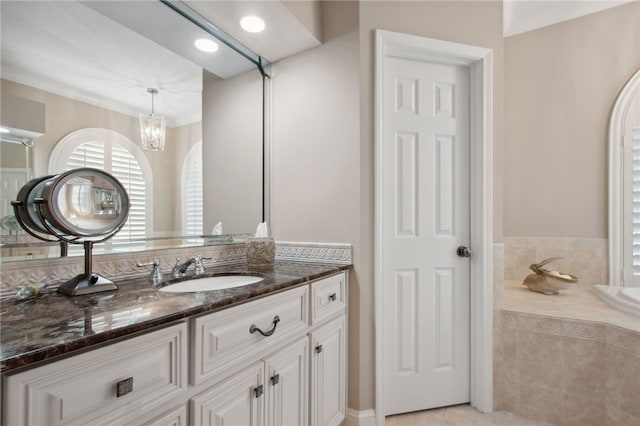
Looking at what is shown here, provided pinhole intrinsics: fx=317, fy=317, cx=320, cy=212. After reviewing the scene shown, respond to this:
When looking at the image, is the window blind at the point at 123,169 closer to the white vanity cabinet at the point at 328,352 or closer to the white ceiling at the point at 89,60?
the white ceiling at the point at 89,60

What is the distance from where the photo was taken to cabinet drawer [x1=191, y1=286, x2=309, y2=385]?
0.90 metres

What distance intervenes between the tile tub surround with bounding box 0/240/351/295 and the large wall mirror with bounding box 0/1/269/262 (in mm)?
46

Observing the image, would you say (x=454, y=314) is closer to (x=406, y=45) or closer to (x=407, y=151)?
(x=407, y=151)

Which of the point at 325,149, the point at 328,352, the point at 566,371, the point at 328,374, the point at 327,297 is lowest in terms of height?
the point at 566,371

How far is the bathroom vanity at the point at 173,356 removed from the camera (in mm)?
606

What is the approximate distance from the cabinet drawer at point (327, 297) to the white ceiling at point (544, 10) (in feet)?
7.84

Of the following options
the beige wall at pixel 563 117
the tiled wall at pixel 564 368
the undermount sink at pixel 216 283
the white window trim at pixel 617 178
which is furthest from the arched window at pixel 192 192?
the white window trim at pixel 617 178

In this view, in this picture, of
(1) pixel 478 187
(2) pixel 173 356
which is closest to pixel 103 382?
(2) pixel 173 356

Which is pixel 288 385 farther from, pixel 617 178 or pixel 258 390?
pixel 617 178

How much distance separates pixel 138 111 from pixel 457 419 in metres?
2.35

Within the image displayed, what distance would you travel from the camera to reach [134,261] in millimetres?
1338

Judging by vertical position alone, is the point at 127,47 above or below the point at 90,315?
above

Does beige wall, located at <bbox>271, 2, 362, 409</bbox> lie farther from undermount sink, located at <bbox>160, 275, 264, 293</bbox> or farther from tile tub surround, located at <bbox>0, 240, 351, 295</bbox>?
undermount sink, located at <bbox>160, 275, 264, 293</bbox>

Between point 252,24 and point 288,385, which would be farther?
point 252,24
